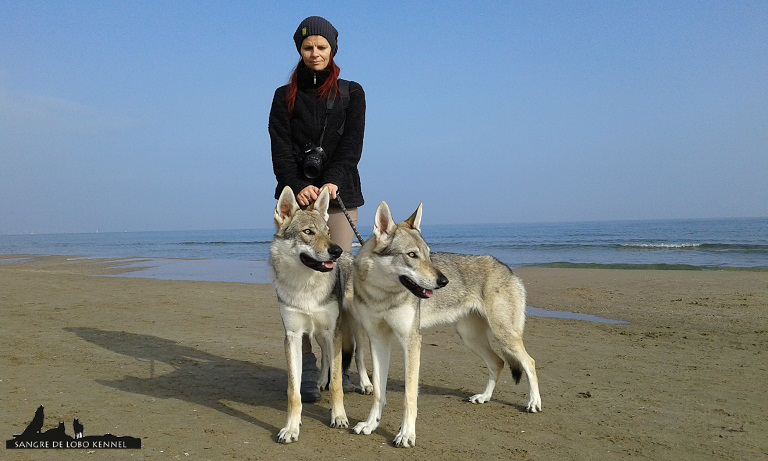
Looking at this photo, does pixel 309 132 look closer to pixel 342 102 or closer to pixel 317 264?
pixel 342 102

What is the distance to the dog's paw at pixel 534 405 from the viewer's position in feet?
15.0

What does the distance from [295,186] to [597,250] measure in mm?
25834

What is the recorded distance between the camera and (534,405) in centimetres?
458

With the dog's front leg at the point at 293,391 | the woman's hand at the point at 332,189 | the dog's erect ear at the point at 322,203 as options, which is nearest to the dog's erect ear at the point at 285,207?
the dog's erect ear at the point at 322,203

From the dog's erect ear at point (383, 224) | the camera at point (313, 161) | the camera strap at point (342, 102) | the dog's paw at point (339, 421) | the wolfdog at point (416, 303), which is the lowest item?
the dog's paw at point (339, 421)

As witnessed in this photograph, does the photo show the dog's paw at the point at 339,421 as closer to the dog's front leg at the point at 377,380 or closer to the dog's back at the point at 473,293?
the dog's front leg at the point at 377,380

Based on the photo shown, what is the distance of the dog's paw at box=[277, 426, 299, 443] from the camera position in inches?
149

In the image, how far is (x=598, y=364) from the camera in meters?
6.09

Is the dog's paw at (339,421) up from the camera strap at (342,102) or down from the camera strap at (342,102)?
down

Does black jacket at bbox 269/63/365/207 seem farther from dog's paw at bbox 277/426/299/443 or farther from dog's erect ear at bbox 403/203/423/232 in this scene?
dog's paw at bbox 277/426/299/443

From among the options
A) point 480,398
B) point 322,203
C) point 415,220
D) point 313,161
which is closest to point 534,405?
point 480,398

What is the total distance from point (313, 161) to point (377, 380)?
199 centimetres

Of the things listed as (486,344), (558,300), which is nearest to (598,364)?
(486,344)

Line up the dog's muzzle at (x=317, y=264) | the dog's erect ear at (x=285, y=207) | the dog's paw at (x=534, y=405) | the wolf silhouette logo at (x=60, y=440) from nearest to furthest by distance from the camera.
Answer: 1. the wolf silhouette logo at (x=60, y=440)
2. the dog's muzzle at (x=317, y=264)
3. the dog's erect ear at (x=285, y=207)
4. the dog's paw at (x=534, y=405)
